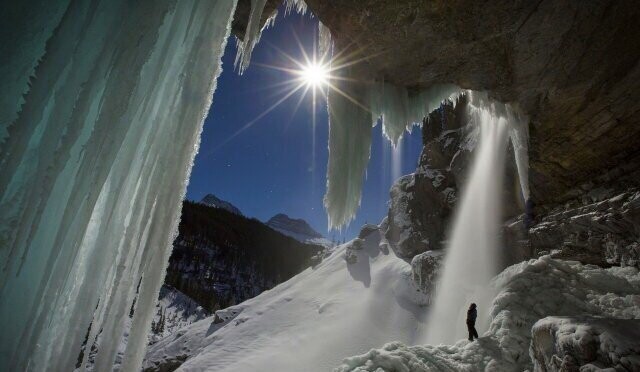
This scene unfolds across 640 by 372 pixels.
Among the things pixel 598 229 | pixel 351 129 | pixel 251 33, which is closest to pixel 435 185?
pixel 598 229

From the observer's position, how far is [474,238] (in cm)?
1962

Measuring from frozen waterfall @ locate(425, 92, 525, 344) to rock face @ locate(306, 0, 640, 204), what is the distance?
5833 millimetres

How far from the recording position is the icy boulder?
3769 mm

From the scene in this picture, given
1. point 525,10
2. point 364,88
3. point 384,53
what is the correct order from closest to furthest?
point 525,10
point 384,53
point 364,88

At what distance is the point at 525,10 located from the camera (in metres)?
7.05

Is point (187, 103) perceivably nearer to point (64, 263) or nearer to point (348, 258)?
point (64, 263)

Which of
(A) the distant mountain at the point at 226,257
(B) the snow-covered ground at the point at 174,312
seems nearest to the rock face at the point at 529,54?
(B) the snow-covered ground at the point at 174,312

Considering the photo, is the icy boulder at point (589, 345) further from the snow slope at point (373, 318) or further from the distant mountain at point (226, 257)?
the distant mountain at point (226, 257)

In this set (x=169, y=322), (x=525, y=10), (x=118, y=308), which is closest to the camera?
(x=118, y=308)

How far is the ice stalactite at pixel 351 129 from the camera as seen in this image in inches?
320

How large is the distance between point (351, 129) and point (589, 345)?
19.6 feet

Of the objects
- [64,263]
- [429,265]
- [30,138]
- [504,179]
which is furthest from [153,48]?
[429,265]

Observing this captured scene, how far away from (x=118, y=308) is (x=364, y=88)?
7365mm

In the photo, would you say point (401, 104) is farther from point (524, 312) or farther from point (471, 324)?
point (524, 312)
